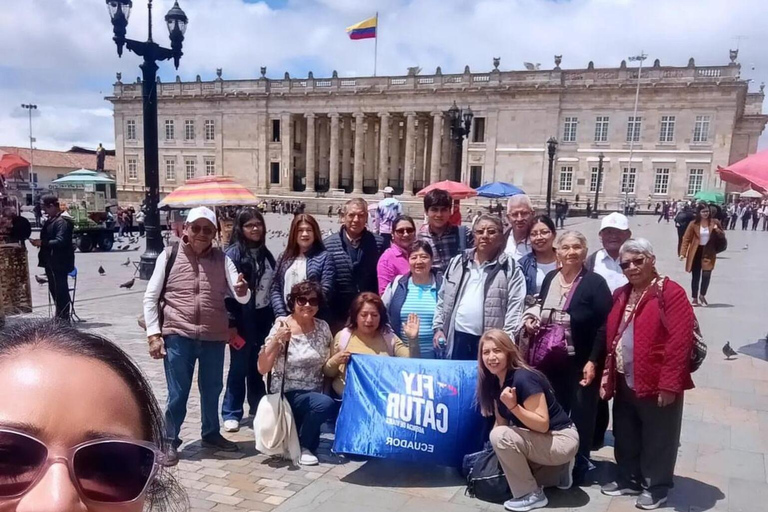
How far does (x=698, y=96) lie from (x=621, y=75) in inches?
255

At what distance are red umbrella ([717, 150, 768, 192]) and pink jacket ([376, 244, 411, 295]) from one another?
15.0ft

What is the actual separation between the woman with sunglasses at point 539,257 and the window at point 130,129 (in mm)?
71731

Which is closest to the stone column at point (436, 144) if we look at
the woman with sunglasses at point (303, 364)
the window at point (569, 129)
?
the window at point (569, 129)

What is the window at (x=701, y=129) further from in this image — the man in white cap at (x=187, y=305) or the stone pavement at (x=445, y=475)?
the man in white cap at (x=187, y=305)

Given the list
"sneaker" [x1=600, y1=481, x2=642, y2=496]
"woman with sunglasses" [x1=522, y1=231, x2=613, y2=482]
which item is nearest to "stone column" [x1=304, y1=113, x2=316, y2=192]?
"woman with sunglasses" [x1=522, y1=231, x2=613, y2=482]

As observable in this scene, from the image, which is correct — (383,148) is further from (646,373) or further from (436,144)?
(646,373)

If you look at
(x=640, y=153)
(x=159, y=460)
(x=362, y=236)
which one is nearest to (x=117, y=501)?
(x=159, y=460)

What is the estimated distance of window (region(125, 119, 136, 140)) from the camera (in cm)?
6850

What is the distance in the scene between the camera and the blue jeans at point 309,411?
4453 millimetres

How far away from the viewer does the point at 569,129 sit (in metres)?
52.5

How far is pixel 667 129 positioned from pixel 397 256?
51.3 metres

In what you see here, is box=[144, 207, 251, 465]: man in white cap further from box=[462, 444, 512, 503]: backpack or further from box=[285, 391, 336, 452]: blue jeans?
box=[462, 444, 512, 503]: backpack

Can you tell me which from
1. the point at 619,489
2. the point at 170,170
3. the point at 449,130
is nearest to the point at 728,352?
the point at 619,489

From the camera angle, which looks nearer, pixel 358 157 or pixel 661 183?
pixel 661 183
